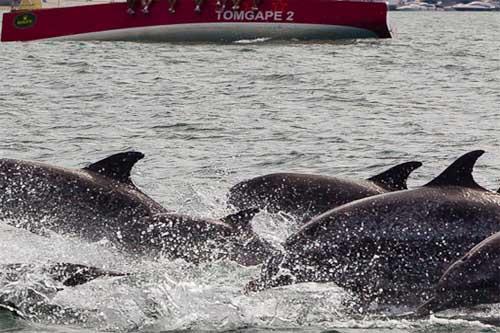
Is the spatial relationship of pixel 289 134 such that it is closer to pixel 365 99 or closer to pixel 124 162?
pixel 365 99

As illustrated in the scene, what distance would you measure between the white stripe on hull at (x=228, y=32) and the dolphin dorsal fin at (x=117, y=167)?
53.1 meters

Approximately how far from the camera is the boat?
6619 centimetres

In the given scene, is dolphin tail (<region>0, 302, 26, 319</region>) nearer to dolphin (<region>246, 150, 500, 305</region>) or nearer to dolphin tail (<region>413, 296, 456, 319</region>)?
dolphin (<region>246, 150, 500, 305</region>)

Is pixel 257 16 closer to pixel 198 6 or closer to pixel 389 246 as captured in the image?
pixel 198 6

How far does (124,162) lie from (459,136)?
13.2 meters

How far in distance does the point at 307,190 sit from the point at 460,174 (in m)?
2.67

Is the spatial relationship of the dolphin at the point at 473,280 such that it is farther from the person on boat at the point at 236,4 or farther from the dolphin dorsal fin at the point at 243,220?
the person on boat at the point at 236,4

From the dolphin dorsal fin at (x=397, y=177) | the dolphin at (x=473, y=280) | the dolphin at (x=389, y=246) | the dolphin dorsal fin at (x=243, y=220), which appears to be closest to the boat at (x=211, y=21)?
the dolphin dorsal fin at (x=397, y=177)

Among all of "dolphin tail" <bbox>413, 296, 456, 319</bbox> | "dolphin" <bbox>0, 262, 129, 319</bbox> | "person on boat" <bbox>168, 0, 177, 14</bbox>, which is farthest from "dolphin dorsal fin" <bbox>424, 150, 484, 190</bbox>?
"person on boat" <bbox>168, 0, 177, 14</bbox>

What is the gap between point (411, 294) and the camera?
461 inches

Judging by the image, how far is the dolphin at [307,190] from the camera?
13.5m

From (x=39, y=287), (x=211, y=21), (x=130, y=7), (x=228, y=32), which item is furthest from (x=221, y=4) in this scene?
(x=39, y=287)

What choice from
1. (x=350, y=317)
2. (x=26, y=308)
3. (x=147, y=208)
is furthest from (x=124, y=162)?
(x=350, y=317)

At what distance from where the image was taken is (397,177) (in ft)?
43.5
